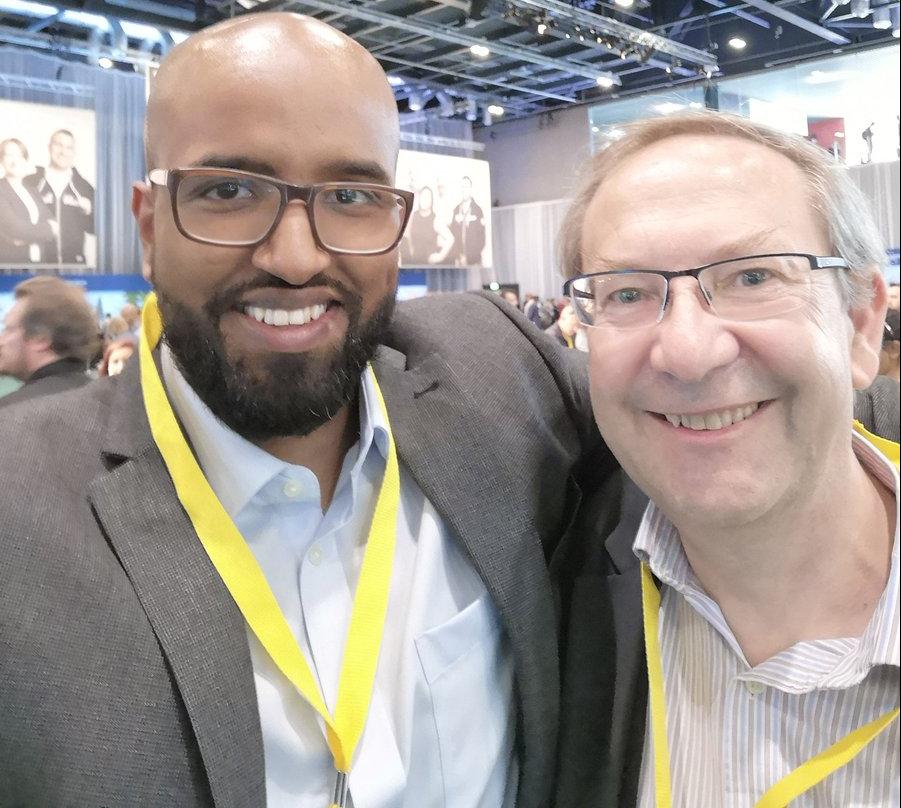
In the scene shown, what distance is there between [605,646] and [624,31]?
4.52m

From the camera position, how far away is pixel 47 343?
3.49m

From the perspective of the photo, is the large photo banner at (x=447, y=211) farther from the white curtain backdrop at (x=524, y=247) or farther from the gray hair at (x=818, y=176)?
the gray hair at (x=818, y=176)

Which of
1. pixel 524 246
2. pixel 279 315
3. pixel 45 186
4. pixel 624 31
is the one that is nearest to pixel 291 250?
pixel 279 315

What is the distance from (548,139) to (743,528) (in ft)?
37.9

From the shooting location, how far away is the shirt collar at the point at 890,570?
0.97m

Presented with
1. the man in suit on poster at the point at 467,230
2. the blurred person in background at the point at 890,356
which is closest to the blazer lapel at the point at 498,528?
the blurred person in background at the point at 890,356

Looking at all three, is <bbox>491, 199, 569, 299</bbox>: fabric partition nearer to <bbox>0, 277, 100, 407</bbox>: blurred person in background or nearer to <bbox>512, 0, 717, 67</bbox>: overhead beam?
<bbox>512, 0, 717, 67</bbox>: overhead beam

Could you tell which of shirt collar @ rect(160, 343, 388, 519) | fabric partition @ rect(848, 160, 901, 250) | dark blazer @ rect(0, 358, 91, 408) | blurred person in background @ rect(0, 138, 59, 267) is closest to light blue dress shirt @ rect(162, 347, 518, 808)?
shirt collar @ rect(160, 343, 388, 519)

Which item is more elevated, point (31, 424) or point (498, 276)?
point (498, 276)

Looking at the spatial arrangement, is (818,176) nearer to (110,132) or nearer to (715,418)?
(715,418)

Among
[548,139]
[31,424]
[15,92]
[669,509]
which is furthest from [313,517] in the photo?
[548,139]

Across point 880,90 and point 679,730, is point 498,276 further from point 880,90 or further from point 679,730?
point 679,730

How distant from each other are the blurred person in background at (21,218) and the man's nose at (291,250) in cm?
685

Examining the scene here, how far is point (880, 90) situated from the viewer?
127 inches
